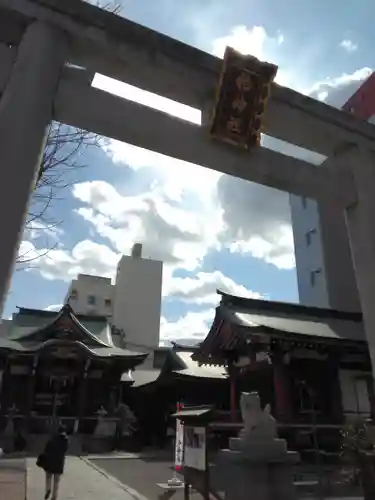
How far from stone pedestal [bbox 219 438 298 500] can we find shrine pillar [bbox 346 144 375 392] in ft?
8.97

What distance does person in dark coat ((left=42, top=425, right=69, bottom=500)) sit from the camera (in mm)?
7555

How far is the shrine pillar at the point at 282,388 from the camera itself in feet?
37.2

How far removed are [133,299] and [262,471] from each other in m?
33.9

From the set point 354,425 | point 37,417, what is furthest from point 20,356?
point 354,425

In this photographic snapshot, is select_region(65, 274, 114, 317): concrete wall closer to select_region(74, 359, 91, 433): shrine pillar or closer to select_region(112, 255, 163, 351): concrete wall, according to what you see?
select_region(112, 255, 163, 351): concrete wall

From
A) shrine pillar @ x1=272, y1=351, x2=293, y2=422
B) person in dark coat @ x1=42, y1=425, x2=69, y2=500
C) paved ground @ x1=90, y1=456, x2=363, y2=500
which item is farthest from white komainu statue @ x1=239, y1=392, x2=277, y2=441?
shrine pillar @ x1=272, y1=351, x2=293, y2=422

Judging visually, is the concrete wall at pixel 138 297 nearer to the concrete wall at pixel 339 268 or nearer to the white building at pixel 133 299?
the white building at pixel 133 299

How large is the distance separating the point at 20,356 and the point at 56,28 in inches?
643

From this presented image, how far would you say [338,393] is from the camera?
12578 mm

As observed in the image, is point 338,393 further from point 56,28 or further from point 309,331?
point 56,28

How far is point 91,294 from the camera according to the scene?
43062 mm

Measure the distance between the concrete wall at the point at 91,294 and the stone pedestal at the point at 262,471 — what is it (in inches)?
1403

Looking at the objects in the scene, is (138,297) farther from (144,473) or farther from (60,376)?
(144,473)

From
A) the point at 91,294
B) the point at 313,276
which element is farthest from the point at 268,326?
the point at 91,294
